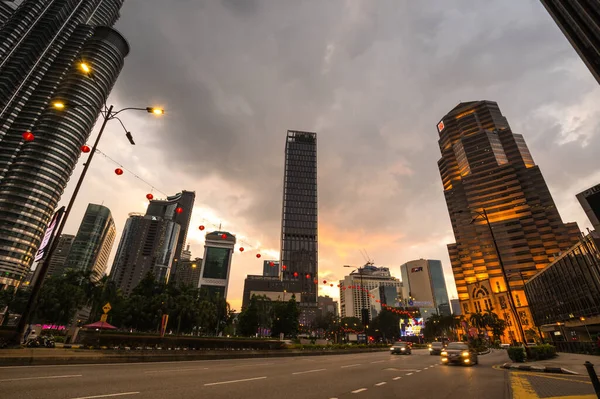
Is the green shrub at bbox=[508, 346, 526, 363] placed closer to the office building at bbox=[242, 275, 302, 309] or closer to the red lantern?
the red lantern

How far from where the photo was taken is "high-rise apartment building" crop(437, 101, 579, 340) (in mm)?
117250

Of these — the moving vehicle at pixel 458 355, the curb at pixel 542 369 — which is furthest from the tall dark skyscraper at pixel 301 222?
the curb at pixel 542 369

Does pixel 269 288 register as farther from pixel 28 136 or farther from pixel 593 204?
pixel 28 136

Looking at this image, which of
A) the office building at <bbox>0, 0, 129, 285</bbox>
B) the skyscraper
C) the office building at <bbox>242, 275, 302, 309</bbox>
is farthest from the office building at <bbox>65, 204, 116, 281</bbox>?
the skyscraper

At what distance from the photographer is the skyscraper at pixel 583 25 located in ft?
104

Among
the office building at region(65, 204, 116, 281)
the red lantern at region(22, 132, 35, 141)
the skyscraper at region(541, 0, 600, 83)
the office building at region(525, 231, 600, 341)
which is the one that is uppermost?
the office building at region(65, 204, 116, 281)

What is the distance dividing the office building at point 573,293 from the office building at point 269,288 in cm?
12282

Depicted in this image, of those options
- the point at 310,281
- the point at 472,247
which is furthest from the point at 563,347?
the point at 310,281

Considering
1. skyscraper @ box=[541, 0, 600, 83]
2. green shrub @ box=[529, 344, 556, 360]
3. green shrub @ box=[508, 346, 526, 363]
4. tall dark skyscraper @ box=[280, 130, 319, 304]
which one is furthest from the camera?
tall dark skyscraper @ box=[280, 130, 319, 304]

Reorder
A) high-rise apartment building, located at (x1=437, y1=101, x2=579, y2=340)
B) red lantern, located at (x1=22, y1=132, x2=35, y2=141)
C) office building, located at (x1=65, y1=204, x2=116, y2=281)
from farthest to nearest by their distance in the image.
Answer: office building, located at (x1=65, y1=204, x2=116, y2=281), high-rise apartment building, located at (x1=437, y1=101, x2=579, y2=340), red lantern, located at (x1=22, y1=132, x2=35, y2=141)

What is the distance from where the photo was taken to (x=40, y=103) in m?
139

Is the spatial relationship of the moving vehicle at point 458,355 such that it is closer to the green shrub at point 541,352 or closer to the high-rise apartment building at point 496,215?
the green shrub at point 541,352

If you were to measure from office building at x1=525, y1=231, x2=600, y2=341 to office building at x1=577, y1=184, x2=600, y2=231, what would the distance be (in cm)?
1122

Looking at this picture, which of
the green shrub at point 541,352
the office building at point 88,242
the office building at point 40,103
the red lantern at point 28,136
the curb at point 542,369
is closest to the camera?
the curb at point 542,369
